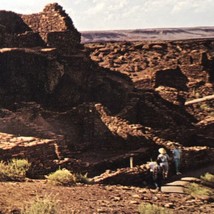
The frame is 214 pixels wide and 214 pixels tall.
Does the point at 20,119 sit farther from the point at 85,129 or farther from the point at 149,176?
the point at 149,176

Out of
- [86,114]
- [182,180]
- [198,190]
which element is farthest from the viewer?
[86,114]

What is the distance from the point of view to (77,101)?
21.2 metres

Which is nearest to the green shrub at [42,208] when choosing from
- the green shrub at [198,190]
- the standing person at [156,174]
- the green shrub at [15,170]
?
the green shrub at [15,170]

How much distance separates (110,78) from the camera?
77.9ft

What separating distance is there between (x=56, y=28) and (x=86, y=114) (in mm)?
7615

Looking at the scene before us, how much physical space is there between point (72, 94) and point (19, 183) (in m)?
11.8

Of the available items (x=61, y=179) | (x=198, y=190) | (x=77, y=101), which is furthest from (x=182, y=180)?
(x=77, y=101)

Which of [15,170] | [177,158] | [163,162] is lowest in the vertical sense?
[177,158]

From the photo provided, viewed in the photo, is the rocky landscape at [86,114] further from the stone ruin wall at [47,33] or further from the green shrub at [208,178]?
the green shrub at [208,178]

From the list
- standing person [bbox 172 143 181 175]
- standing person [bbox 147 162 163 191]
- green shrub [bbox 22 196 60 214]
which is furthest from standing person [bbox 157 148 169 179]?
green shrub [bbox 22 196 60 214]

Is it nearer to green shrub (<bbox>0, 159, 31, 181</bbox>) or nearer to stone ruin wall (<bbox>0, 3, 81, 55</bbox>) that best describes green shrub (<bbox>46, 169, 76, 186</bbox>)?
green shrub (<bbox>0, 159, 31, 181</bbox>)

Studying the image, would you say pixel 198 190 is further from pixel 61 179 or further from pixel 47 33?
pixel 47 33

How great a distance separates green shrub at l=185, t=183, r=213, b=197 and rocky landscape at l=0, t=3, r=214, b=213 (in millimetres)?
437

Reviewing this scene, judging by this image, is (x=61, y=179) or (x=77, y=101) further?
(x=77, y=101)
